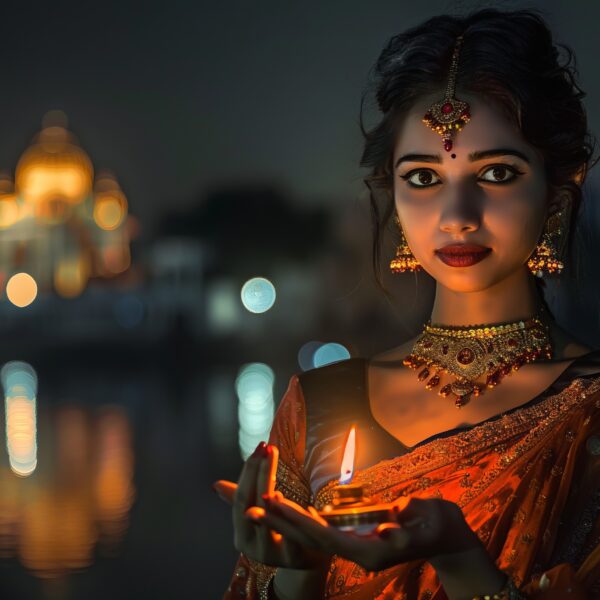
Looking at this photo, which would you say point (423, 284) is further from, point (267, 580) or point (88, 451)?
point (88, 451)

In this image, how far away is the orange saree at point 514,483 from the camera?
6.95ft

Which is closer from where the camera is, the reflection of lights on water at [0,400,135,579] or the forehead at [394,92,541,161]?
the forehead at [394,92,541,161]

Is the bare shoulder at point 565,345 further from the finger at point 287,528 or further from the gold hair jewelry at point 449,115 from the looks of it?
the finger at point 287,528

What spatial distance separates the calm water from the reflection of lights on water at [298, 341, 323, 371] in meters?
18.4

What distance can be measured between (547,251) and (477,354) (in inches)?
9.7

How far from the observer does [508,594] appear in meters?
1.97

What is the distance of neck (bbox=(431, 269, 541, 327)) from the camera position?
7.70 feet

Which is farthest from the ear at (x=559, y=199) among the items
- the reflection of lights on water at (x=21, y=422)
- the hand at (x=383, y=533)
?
the reflection of lights on water at (x=21, y=422)

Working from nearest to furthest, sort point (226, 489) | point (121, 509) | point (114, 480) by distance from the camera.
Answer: point (226, 489), point (121, 509), point (114, 480)

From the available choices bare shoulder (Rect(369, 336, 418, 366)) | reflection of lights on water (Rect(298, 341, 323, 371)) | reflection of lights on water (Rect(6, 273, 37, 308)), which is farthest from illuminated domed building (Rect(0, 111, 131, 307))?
bare shoulder (Rect(369, 336, 418, 366))

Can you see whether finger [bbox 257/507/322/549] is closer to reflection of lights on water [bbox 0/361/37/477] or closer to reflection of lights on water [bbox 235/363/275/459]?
reflection of lights on water [bbox 235/363/275/459]

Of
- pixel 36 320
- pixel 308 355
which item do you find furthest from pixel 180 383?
pixel 36 320

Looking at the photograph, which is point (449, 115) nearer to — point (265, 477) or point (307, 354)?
point (265, 477)

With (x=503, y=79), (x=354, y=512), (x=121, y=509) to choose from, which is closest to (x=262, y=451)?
(x=354, y=512)
